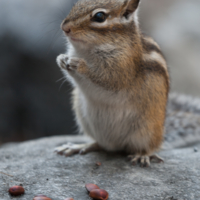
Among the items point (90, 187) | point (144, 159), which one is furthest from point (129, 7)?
point (90, 187)

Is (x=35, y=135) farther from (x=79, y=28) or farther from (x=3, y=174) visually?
(x=79, y=28)

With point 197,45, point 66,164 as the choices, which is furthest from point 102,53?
point 197,45

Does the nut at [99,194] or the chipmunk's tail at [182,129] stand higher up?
the nut at [99,194]

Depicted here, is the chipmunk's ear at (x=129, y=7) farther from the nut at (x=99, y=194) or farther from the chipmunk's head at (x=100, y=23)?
the nut at (x=99, y=194)

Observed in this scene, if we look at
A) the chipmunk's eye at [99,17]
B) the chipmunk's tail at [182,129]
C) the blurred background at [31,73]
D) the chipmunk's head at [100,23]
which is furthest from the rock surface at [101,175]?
the blurred background at [31,73]

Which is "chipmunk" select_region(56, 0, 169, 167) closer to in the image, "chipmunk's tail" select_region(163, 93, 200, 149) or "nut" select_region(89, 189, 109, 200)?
"chipmunk's tail" select_region(163, 93, 200, 149)

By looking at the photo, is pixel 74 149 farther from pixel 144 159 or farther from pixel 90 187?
pixel 90 187

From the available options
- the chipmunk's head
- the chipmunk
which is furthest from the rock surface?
the chipmunk's head
